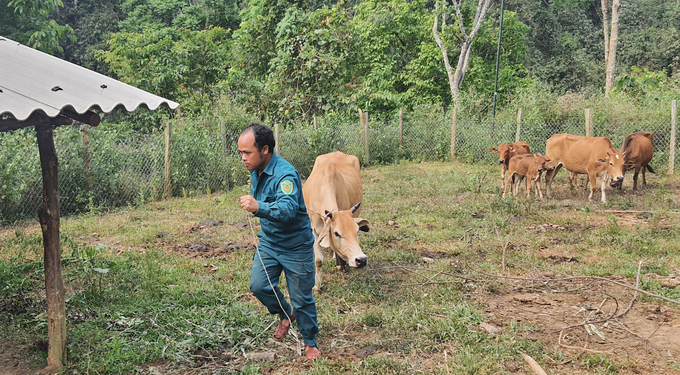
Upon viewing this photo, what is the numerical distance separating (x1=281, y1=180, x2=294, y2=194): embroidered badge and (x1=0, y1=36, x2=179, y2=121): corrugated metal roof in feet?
3.88

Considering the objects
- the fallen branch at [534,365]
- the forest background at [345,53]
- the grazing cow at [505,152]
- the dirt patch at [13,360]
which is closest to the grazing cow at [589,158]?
the grazing cow at [505,152]

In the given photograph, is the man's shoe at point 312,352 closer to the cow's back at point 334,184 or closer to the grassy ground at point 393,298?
the grassy ground at point 393,298

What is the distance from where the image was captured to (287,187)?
3.87 metres

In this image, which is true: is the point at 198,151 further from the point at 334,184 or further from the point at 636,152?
the point at 636,152

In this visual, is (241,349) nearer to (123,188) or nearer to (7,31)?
(123,188)

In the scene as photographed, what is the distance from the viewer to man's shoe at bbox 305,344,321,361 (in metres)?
4.22

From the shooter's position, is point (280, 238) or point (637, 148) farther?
point (637, 148)

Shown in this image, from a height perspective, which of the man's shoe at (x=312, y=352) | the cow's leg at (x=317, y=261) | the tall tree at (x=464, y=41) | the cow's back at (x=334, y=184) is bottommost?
the man's shoe at (x=312, y=352)

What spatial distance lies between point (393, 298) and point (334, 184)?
4.96ft

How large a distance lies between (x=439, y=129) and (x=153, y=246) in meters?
12.1

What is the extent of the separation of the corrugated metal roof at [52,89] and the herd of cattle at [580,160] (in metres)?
8.57

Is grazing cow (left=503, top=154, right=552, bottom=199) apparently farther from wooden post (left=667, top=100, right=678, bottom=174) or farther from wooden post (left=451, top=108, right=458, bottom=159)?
wooden post (left=451, top=108, right=458, bottom=159)

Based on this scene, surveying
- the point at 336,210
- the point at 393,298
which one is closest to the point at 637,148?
the point at 393,298

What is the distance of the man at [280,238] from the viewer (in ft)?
12.9
